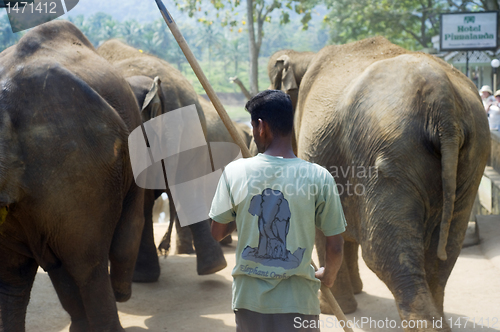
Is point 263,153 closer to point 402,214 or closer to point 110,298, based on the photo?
point 402,214

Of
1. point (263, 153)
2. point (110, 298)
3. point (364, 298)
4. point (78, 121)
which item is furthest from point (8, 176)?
point (364, 298)

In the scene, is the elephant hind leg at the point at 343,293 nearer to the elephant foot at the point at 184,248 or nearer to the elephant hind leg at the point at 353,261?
the elephant hind leg at the point at 353,261

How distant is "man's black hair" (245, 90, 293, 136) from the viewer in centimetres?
240

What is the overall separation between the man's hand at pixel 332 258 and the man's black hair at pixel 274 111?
1.76ft

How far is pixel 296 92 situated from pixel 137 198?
222 cm

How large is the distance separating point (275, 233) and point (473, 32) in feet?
51.9

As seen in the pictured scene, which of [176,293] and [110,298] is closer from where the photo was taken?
[110,298]

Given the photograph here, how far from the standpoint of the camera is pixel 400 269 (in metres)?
3.29

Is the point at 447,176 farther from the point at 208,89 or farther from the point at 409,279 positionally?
the point at 208,89

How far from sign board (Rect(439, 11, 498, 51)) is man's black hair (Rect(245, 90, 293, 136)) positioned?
15325 mm

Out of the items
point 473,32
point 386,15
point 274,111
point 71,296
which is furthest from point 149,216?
point 386,15

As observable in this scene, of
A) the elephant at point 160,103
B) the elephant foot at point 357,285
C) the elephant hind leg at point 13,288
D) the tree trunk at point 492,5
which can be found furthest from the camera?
the tree trunk at point 492,5

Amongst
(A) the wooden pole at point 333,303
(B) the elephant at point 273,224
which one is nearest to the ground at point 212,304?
(A) the wooden pole at point 333,303

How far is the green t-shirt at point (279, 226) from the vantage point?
2.37 m
